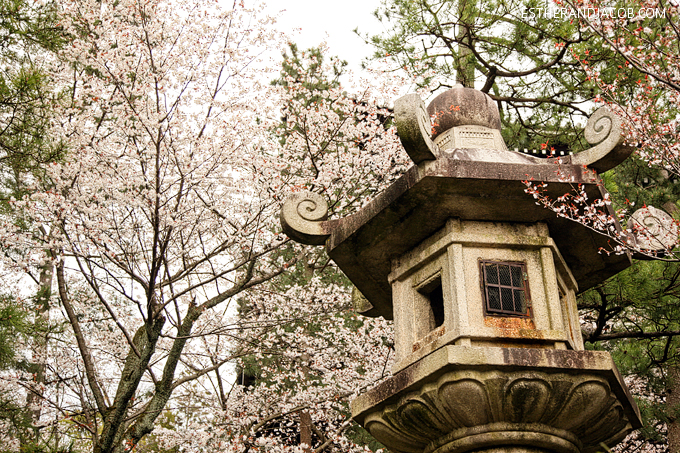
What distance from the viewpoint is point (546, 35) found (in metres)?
8.69

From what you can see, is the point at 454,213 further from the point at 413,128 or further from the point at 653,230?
the point at 653,230

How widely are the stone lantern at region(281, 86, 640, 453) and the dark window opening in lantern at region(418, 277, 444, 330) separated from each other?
0.02m

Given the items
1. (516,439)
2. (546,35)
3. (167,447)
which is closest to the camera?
(516,439)

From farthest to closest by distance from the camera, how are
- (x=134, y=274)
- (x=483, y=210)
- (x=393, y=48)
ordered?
(x=393, y=48) < (x=134, y=274) < (x=483, y=210)

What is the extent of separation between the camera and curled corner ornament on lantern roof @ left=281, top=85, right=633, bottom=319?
159 inches

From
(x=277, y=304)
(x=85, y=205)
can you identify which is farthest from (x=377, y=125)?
(x=85, y=205)

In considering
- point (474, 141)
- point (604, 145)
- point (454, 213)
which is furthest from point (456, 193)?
point (604, 145)

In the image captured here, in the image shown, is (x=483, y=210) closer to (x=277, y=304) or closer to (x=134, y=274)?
(x=134, y=274)

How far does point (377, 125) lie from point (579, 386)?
606 centimetres

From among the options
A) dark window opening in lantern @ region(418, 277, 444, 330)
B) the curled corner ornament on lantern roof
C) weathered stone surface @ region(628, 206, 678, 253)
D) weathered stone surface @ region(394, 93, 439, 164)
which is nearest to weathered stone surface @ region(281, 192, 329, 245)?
the curled corner ornament on lantern roof

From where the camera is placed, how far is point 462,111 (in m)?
5.05

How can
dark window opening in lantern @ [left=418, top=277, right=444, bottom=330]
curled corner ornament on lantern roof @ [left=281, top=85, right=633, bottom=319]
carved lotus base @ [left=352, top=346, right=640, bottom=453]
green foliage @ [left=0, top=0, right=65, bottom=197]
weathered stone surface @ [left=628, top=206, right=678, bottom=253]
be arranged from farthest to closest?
green foliage @ [left=0, top=0, right=65, bottom=197] → weathered stone surface @ [left=628, top=206, right=678, bottom=253] → dark window opening in lantern @ [left=418, top=277, right=444, bottom=330] → curled corner ornament on lantern roof @ [left=281, top=85, right=633, bottom=319] → carved lotus base @ [left=352, top=346, right=640, bottom=453]

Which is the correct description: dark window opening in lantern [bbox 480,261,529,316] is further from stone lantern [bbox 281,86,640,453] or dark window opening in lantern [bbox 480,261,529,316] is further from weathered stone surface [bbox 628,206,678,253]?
weathered stone surface [bbox 628,206,678,253]

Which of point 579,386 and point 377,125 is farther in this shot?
point 377,125
